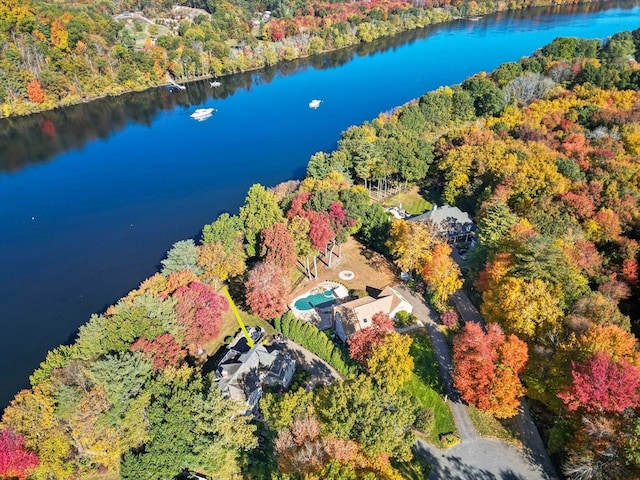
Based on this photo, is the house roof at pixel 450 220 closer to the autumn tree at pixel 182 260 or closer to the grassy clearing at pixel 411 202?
the grassy clearing at pixel 411 202

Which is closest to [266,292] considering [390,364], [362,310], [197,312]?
[197,312]

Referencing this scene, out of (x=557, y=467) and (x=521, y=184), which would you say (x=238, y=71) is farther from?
(x=557, y=467)

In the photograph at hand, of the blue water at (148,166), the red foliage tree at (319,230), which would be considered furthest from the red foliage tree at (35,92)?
the red foliage tree at (319,230)

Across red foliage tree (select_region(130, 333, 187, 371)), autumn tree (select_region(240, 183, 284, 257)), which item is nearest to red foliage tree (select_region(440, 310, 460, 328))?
autumn tree (select_region(240, 183, 284, 257))

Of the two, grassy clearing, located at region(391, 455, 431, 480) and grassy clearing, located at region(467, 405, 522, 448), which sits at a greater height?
grassy clearing, located at region(391, 455, 431, 480)

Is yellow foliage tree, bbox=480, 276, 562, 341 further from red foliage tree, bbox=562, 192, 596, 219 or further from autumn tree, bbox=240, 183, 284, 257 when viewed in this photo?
autumn tree, bbox=240, 183, 284, 257

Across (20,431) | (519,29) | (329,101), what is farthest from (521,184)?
(519,29)

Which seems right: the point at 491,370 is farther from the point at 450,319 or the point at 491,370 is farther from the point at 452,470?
the point at 450,319
